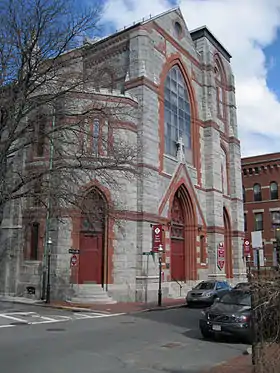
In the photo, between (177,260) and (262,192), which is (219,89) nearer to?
(262,192)

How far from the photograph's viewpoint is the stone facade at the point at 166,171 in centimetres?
2556

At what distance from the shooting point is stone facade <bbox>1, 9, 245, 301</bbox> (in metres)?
25.6

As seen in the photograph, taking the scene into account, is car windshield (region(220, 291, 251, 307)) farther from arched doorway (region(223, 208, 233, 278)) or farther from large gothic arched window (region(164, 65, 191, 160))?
arched doorway (region(223, 208, 233, 278))

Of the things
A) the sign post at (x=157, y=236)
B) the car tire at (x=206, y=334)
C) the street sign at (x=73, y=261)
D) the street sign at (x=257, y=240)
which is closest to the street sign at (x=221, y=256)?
the sign post at (x=157, y=236)

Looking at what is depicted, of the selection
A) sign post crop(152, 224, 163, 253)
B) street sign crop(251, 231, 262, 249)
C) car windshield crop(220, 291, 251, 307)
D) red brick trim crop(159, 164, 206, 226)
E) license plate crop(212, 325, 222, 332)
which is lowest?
license plate crop(212, 325, 222, 332)

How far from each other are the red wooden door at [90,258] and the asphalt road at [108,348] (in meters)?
8.80

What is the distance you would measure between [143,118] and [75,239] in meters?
9.23

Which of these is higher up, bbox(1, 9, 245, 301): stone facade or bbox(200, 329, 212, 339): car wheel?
bbox(1, 9, 245, 301): stone facade

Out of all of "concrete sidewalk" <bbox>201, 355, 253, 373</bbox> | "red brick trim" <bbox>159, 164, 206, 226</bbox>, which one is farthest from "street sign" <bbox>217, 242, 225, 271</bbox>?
"concrete sidewalk" <bbox>201, 355, 253, 373</bbox>

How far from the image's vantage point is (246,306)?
1271 cm

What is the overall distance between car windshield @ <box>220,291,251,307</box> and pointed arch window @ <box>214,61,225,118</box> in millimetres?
28426

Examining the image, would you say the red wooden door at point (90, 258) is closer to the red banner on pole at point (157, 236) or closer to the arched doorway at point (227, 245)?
the red banner on pole at point (157, 236)

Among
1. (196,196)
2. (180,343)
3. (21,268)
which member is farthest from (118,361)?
(196,196)

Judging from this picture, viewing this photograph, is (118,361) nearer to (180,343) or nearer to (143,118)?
(180,343)
